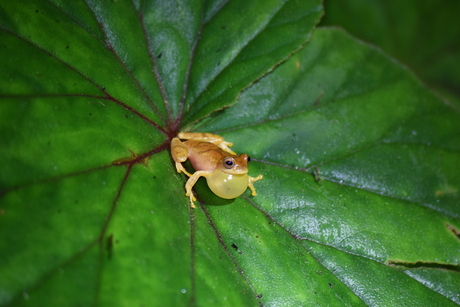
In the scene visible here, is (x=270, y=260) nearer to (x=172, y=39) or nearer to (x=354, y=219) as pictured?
(x=354, y=219)

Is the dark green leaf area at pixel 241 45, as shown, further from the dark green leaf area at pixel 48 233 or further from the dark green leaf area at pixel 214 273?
the dark green leaf area at pixel 48 233

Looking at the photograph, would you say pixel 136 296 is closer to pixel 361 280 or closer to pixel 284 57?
pixel 361 280

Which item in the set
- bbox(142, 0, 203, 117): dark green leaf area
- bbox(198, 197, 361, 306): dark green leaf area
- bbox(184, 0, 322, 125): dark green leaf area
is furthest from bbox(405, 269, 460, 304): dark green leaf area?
bbox(142, 0, 203, 117): dark green leaf area

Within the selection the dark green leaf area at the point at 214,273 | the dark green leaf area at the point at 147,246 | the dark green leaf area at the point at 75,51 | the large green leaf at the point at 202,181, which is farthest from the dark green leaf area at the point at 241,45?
the dark green leaf area at the point at 214,273

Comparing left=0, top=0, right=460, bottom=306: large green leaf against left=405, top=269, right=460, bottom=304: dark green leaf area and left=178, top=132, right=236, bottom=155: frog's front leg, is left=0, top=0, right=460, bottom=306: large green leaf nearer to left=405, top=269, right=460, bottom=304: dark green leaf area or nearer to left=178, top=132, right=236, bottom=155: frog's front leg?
left=405, top=269, right=460, bottom=304: dark green leaf area

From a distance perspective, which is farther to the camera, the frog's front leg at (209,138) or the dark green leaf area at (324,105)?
the dark green leaf area at (324,105)

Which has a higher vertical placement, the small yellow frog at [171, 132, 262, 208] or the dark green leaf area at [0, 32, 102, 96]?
the dark green leaf area at [0, 32, 102, 96]

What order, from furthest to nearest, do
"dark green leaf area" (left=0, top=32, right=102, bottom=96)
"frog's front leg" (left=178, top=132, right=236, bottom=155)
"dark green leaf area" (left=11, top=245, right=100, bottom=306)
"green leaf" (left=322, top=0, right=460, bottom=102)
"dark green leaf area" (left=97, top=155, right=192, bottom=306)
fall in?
"green leaf" (left=322, top=0, right=460, bottom=102), "frog's front leg" (left=178, top=132, right=236, bottom=155), "dark green leaf area" (left=0, top=32, right=102, bottom=96), "dark green leaf area" (left=97, top=155, right=192, bottom=306), "dark green leaf area" (left=11, top=245, right=100, bottom=306)
